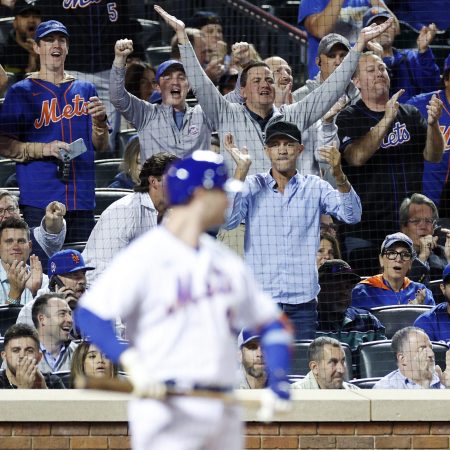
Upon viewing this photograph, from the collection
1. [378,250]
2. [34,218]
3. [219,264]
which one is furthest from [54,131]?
[219,264]

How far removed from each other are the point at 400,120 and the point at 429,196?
0.70 m

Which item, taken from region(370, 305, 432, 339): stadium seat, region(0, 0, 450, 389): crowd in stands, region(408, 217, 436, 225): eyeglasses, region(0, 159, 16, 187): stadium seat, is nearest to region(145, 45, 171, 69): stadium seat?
region(0, 0, 450, 389): crowd in stands

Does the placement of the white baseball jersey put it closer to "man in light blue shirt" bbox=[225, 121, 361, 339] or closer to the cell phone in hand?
"man in light blue shirt" bbox=[225, 121, 361, 339]

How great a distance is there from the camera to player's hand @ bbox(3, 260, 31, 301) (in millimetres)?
7730

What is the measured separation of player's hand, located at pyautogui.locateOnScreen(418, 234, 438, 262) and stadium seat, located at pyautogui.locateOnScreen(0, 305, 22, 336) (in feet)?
9.33

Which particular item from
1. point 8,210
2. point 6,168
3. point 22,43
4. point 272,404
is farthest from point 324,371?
point 22,43

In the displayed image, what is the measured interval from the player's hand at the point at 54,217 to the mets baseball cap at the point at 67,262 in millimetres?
606

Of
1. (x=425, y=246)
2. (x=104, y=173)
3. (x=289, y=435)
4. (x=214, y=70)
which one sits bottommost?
(x=289, y=435)

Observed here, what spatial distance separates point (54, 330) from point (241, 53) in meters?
3.35

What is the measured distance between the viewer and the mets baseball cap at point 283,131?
7715 mm

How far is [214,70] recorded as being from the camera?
32.9ft

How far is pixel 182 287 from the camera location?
406 centimetres

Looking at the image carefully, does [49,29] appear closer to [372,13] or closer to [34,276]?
[34,276]

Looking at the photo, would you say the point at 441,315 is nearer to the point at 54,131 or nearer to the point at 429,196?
the point at 429,196
